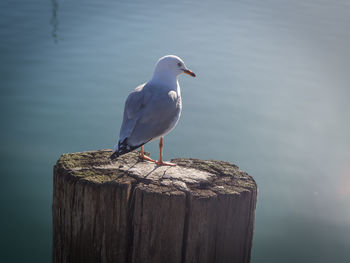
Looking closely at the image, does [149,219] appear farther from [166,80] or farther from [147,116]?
[166,80]

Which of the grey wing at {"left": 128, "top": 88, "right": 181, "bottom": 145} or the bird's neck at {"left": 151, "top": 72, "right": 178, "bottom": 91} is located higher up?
the bird's neck at {"left": 151, "top": 72, "right": 178, "bottom": 91}

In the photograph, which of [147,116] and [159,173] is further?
[147,116]

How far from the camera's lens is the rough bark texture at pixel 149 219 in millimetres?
2387

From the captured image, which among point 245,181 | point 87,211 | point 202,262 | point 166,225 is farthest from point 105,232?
point 245,181

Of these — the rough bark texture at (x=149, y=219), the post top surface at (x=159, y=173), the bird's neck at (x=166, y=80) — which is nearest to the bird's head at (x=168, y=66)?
the bird's neck at (x=166, y=80)

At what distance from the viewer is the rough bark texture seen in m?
2.39

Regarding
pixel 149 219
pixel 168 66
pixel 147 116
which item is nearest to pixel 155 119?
pixel 147 116

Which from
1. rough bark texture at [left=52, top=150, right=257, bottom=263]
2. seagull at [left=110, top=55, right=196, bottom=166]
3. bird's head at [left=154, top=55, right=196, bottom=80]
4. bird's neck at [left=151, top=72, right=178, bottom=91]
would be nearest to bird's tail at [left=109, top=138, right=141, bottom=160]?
seagull at [left=110, top=55, right=196, bottom=166]

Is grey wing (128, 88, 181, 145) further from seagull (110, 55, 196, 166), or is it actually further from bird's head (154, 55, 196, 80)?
bird's head (154, 55, 196, 80)

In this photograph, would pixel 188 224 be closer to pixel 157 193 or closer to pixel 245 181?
pixel 157 193

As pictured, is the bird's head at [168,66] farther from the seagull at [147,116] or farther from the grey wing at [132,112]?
the grey wing at [132,112]

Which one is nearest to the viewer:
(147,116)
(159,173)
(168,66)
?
(159,173)

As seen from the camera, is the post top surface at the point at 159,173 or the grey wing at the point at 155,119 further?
the grey wing at the point at 155,119

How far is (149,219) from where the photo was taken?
2367mm
